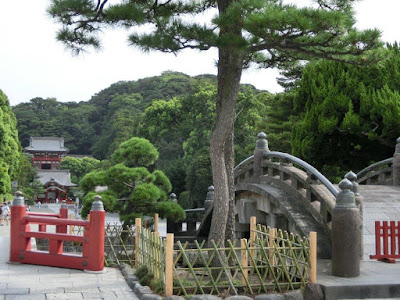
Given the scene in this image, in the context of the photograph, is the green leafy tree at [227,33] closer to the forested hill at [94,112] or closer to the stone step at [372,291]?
the stone step at [372,291]

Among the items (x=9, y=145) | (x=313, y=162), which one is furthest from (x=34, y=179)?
(x=313, y=162)

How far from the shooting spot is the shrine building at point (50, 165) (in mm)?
67250

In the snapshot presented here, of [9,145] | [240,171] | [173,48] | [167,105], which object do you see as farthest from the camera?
[167,105]

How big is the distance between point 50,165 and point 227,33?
75605 mm

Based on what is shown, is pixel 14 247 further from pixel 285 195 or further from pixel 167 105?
pixel 167 105

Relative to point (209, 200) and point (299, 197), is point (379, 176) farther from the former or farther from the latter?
point (299, 197)

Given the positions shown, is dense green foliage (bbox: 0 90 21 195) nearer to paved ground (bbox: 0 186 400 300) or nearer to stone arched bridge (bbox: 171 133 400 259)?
stone arched bridge (bbox: 171 133 400 259)

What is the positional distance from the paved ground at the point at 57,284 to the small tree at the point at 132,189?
507 cm

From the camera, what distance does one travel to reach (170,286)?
6.61 metres

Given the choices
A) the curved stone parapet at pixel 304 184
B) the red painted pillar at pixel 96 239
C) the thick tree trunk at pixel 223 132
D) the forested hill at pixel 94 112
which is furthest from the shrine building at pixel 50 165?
the thick tree trunk at pixel 223 132

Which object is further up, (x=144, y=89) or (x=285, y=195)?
(x=144, y=89)

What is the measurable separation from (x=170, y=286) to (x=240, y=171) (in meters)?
7.69

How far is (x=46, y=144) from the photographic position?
7569cm

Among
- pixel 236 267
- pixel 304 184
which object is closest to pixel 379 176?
pixel 304 184
